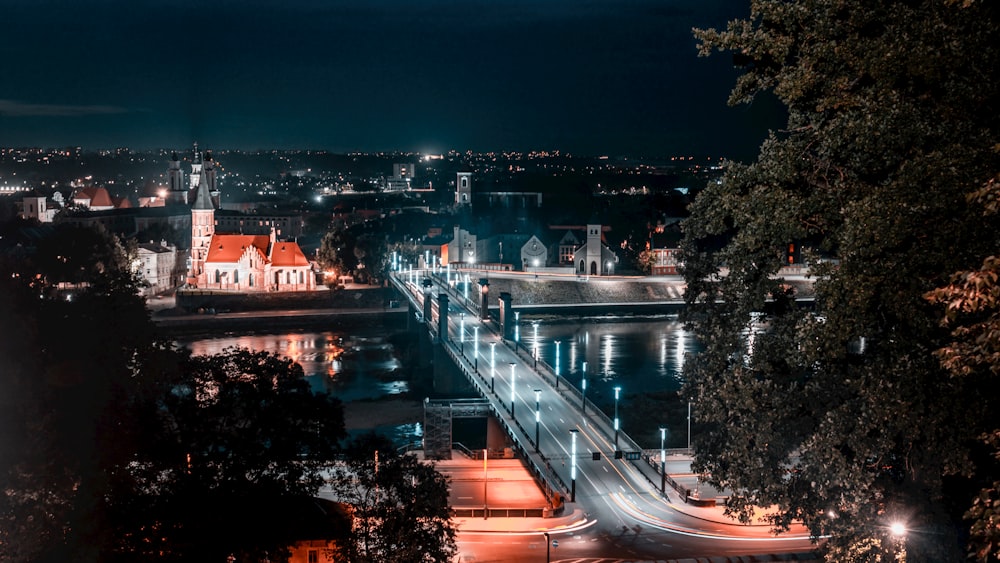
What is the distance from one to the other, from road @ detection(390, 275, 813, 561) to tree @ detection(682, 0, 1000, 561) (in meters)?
5.48

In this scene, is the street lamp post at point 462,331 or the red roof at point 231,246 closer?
the street lamp post at point 462,331

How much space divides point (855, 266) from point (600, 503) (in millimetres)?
11775

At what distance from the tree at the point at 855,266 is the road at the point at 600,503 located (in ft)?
18.0

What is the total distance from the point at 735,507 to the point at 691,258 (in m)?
3.01

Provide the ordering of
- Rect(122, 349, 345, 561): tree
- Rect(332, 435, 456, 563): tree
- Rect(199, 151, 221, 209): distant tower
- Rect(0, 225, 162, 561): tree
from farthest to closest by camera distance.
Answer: Rect(199, 151, 221, 209): distant tower
Rect(332, 435, 456, 563): tree
Rect(0, 225, 162, 561): tree
Rect(122, 349, 345, 561): tree

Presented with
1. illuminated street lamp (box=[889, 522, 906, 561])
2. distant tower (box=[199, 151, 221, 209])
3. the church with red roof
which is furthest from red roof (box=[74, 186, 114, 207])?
illuminated street lamp (box=[889, 522, 906, 561])

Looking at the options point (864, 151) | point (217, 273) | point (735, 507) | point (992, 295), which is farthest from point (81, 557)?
point (217, 273)

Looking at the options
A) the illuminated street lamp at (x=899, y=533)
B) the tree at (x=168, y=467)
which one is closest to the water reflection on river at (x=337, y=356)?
the tree at (x=168, y=467)

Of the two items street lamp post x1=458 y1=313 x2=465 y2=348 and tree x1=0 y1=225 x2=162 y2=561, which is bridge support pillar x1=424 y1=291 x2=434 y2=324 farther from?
tree x1=0 y1=225 x2=162 y2=561

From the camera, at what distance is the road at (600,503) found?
16.9 m

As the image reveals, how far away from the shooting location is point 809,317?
9727 mm

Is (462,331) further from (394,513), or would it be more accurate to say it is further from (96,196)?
(96,196)

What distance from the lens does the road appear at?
16.9 m

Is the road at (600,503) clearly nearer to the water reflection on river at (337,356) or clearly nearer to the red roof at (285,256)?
the water reflection on river at (337,356)
